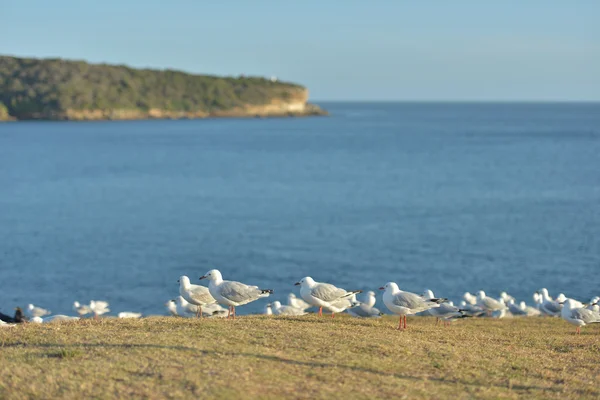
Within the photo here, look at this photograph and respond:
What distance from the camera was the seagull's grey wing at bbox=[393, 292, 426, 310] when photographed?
16062 millimetres

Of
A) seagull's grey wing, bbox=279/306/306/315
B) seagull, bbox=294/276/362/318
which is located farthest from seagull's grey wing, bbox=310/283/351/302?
seagull's grey wing, bbox=279/306/306/315

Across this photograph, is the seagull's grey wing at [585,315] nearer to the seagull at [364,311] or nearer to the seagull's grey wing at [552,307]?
the seagull at [364,311]

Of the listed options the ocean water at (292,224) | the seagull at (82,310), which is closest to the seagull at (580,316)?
the ocean water at (292,224)

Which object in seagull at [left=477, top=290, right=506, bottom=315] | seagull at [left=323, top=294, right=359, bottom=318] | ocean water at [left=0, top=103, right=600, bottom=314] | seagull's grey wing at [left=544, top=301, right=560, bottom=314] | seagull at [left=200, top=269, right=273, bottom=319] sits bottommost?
ocean water at [left=0, top=103, right=600, bottom=314]

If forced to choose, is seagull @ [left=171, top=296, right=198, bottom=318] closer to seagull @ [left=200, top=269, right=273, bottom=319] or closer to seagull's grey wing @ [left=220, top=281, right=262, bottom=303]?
seagull @ [left=200, top=269, right=273, bottom=319]

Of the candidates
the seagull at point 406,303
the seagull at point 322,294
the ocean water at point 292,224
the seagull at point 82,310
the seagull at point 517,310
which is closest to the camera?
the seagull at point 406,303

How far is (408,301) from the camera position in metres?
16.1

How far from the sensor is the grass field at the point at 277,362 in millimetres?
10312

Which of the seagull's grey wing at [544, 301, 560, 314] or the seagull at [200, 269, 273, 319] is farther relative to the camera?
the seagull's grey wing at [544, 301, 560, 314]

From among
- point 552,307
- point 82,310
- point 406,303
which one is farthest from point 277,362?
point 82,310

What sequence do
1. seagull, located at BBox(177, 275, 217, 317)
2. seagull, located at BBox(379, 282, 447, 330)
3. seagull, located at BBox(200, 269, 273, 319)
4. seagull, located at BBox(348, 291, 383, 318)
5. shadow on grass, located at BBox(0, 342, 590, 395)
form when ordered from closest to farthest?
shadow on grass, located at BBox(0, 342, 590, 395), seagull, located at BBox(379, 282, 447, 330), seagull, located at BBox(200, 269, 273, 319), seagull, located at BBox(177, 275, 217, 317), seagull, located at BBox(348, 291, 383, 318)

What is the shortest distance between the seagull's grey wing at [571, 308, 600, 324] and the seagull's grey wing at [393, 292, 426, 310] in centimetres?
444

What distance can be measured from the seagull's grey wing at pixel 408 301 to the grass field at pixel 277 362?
0.61 metres

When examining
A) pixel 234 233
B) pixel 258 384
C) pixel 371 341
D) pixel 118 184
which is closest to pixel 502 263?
pixel 234 233
